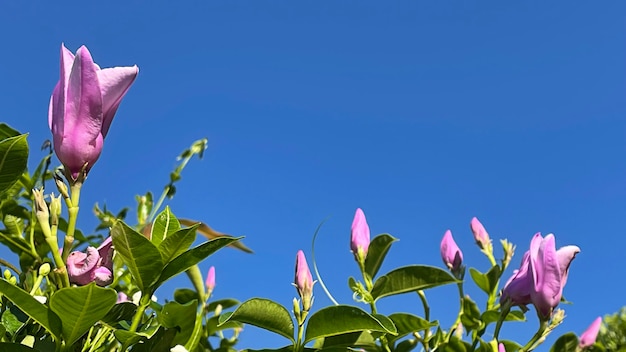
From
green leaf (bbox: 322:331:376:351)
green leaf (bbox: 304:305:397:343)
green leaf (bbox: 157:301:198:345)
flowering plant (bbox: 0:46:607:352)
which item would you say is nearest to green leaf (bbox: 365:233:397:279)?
flowering plant (bbox: 0:46:607:352)

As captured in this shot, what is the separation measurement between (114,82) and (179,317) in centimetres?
24

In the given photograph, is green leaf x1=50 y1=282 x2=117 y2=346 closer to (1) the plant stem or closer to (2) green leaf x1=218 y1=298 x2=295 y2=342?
(2) green leaf x1=218 y1=298 x2=295 y2=342

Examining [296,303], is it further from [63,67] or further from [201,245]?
[63,67]

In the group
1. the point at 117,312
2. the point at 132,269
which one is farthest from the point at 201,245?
the point at 117,312

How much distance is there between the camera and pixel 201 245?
1.95 ft

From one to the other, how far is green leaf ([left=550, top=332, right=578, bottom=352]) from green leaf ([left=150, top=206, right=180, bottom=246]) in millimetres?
812

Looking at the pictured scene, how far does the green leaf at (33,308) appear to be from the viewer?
53cm

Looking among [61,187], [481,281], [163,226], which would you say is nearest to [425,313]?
[481,281]

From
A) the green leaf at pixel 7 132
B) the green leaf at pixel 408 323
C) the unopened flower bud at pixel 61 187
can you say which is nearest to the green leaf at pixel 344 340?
the green leaf at pixel 408 323

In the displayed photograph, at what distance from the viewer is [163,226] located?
2.30 ft

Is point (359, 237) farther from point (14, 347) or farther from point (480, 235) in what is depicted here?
point (14, 347)

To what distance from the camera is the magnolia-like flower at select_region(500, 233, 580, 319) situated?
872 millimetres

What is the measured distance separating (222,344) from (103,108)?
737 millimetres

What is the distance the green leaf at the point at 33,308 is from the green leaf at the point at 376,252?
0.54 metres
